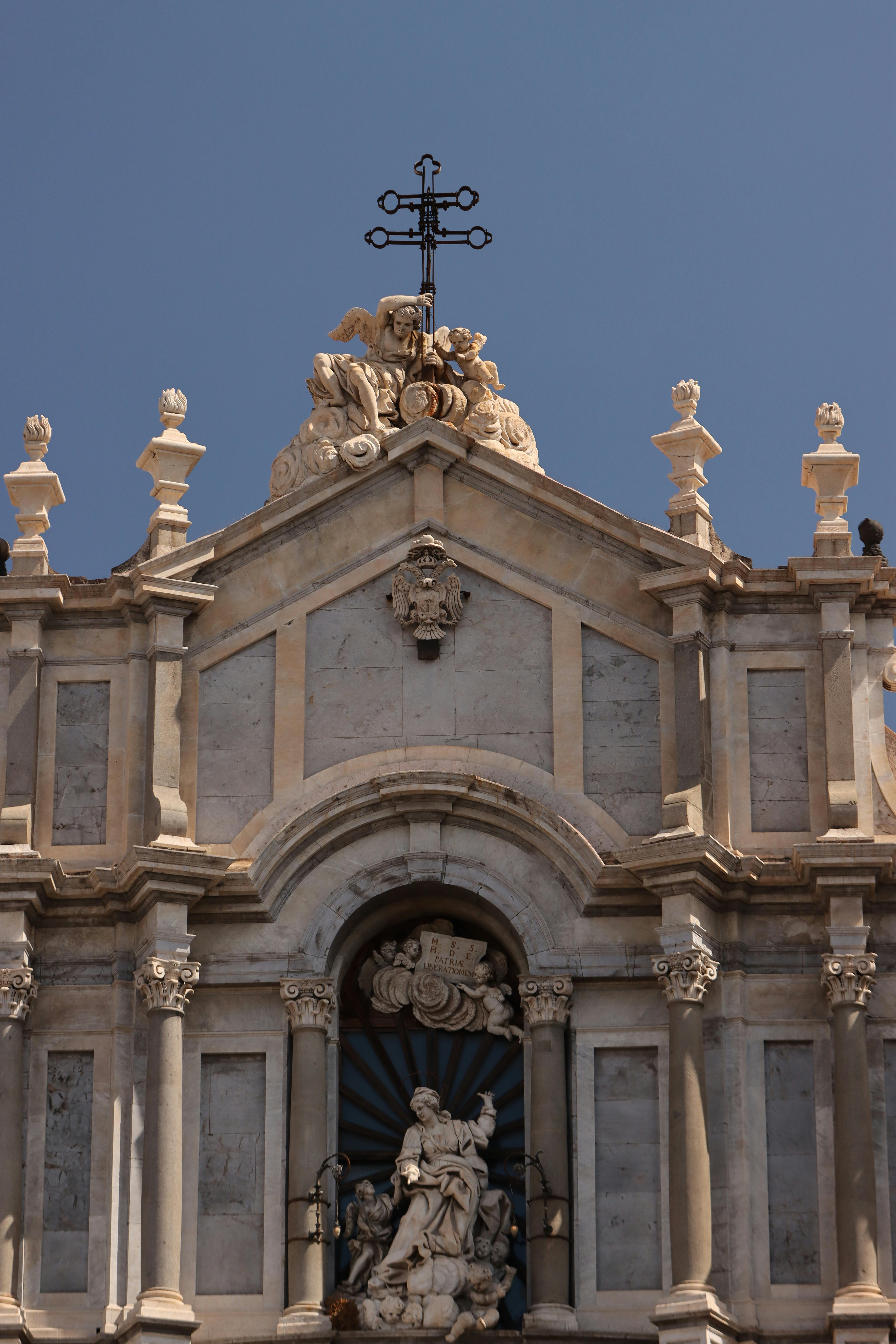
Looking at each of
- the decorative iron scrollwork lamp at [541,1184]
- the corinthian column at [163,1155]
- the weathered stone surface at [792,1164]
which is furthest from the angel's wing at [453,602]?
the decorative iron scrollwork lamp at [541,1184]

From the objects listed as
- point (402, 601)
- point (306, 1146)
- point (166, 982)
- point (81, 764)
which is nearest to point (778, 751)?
point (402, 601)

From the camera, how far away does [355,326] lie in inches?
1130

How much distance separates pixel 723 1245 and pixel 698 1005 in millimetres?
1836

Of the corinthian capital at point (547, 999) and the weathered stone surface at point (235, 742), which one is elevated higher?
the weathered stone surface at point (235, 742)

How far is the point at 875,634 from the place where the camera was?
2736 cm

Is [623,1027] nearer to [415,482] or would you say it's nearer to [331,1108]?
[331,1108]

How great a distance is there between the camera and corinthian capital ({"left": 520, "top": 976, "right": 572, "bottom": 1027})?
26062 mm

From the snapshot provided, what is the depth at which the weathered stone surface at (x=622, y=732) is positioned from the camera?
2670 cm

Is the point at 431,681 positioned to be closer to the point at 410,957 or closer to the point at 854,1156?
the point at 410,957

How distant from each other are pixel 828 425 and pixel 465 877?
16.2 feet

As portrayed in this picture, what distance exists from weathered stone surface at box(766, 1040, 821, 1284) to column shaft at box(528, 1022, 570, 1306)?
61.9 inches

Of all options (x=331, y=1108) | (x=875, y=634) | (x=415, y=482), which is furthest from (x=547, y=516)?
(x=331, y=1108)

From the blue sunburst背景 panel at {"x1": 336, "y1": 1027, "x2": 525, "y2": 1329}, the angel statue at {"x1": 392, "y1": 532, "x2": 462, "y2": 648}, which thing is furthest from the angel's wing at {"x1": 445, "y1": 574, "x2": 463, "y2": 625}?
the blue sunburst背景 panel at {"x1": 336, "y1": 1027, "x2": 525, "y2": 1329}

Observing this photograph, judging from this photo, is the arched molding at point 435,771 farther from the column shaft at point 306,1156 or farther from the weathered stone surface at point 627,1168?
the weathered stone surface at point 627,1168
